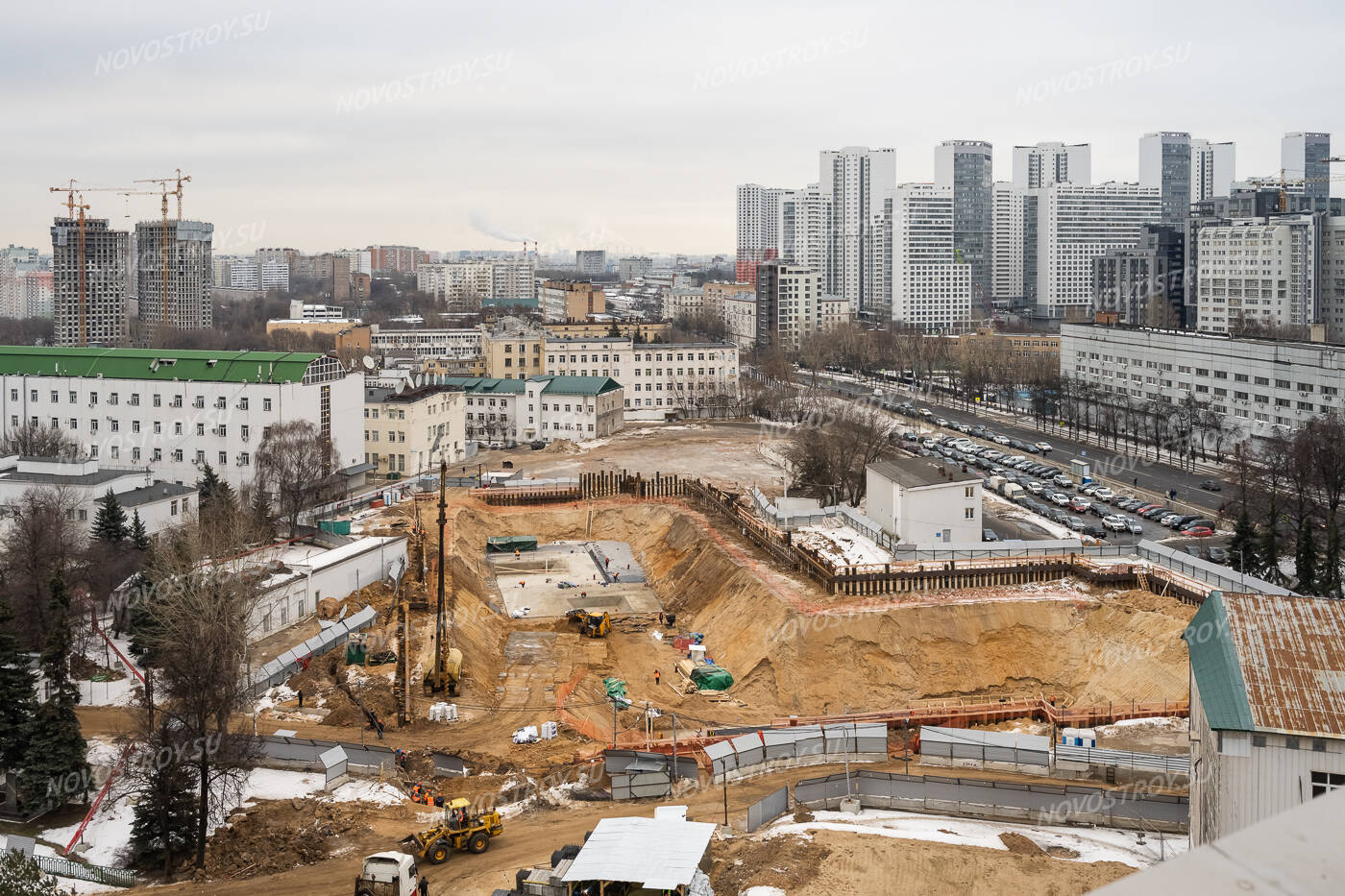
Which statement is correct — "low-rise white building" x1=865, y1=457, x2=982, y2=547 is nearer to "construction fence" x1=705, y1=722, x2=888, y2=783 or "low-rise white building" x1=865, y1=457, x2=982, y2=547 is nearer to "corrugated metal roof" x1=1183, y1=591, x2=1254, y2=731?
"construction fence" x1=705, y1=722, x2=888, y2=783

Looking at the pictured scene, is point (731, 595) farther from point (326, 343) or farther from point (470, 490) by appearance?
point (326, 343)

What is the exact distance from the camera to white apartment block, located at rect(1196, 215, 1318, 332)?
283 feet

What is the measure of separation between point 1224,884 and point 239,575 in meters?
29.1

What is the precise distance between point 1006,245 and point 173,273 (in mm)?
103808

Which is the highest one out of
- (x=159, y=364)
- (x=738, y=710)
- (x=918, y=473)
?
(x=159, y=364)

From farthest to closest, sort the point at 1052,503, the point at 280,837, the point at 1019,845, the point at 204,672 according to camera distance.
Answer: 1. the point at 1052,503
2. the point at 204,672
3. the point at 280,837
4. the point at 1019,845

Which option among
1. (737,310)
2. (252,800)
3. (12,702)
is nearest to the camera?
(12,702)

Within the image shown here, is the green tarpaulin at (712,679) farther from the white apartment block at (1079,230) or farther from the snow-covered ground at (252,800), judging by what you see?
the white apartment block at (1079,230)

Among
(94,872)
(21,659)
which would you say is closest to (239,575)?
(21,659)

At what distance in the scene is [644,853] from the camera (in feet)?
53.0

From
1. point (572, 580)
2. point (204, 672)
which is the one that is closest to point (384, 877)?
point (204, 672)

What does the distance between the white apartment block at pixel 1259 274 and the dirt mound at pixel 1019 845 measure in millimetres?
74652

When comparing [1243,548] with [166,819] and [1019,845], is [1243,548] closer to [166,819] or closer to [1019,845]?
[1019,845]

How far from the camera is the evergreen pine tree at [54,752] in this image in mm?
20516
